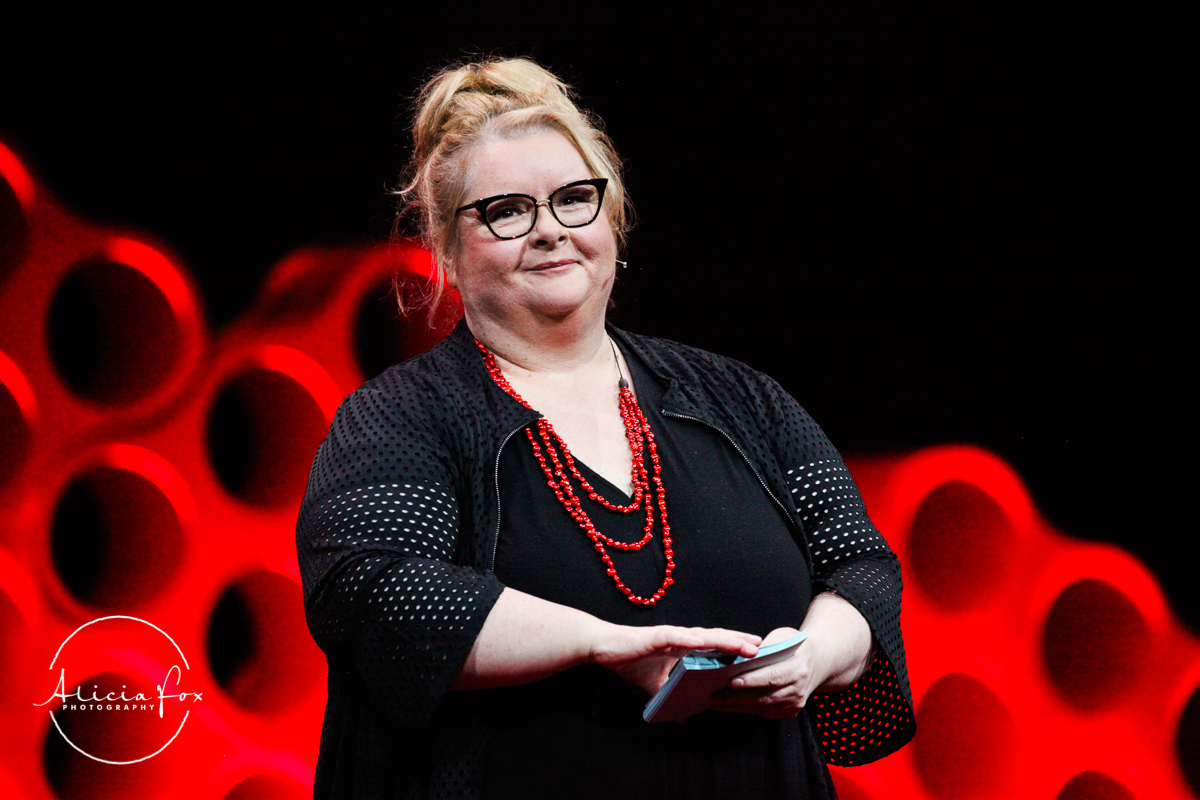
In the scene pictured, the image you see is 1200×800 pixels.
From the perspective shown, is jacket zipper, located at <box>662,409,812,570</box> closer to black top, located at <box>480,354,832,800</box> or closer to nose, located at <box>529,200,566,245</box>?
black top, located at <box>480,354,832,800</box>

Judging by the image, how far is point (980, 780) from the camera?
214 centimetres

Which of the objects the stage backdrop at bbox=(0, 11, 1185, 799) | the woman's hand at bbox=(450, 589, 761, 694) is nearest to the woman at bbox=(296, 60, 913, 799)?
the woman's hand at bbox=(450, 589, 761, 694)

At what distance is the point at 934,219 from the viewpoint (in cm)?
216

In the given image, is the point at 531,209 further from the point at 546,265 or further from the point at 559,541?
the point at 559,541

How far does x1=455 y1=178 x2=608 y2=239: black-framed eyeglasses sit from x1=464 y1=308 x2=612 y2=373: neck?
0.35 ft

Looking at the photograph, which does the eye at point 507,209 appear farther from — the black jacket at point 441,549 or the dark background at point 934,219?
the dark background at point 934,219

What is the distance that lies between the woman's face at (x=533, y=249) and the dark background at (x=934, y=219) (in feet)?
2.58

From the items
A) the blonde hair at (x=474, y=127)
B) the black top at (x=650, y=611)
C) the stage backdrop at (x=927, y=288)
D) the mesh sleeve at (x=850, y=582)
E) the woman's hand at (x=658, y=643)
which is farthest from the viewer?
the stage backdrop at (x=927, y=288)

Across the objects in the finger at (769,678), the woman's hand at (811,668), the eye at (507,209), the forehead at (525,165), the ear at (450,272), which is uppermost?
the forehead at (525,165)

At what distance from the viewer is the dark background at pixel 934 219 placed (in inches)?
83.8

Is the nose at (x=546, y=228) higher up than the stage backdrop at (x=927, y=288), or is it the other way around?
the nose at (x=546, y=228)

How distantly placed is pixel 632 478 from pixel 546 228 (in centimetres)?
31

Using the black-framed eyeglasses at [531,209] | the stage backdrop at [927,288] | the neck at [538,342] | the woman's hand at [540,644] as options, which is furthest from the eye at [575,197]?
the stage backdrop at [927,288]

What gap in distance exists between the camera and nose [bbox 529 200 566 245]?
51.3 inches
